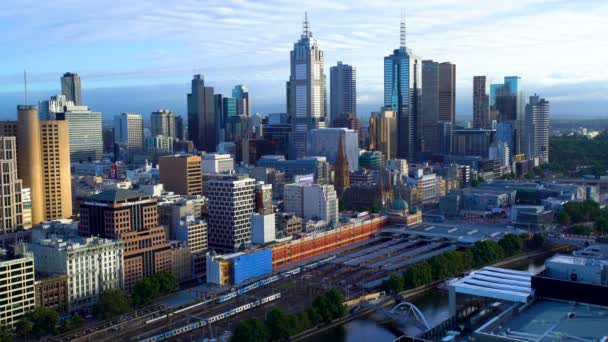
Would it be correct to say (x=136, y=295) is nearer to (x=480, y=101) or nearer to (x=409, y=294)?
(x=409, y=294)

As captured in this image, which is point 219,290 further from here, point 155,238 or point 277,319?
point 277,319

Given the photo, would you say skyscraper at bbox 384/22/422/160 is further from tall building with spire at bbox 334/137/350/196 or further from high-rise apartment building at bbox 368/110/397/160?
tall building with spire at bbox 334/137/350/196

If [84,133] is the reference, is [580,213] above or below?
below

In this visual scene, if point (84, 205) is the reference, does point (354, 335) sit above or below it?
below

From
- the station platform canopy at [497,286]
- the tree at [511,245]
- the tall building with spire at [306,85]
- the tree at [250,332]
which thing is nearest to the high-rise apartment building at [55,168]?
the tree at [250,332]

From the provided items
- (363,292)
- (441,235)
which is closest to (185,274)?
(363,292)

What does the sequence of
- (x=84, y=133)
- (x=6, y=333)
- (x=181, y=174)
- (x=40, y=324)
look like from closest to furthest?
(x=6, y=333) < (x=40, y=324) < (x=181, y=174) < (x=84, y=133)

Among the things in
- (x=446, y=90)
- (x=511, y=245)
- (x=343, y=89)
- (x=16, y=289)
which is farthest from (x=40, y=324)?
(x=343, y=89)
